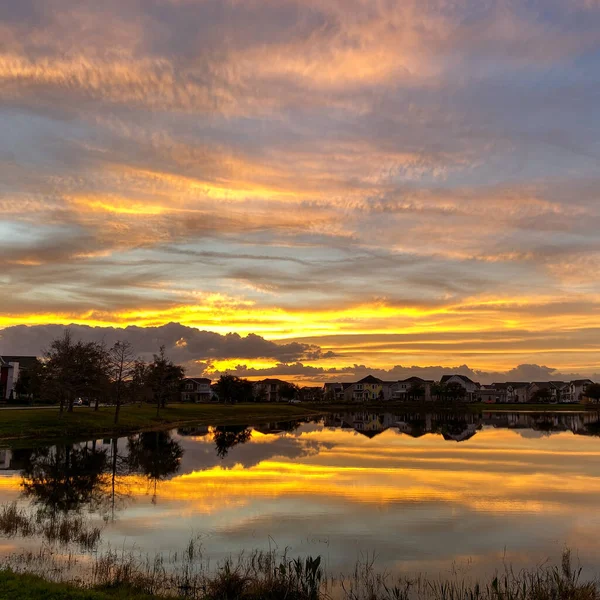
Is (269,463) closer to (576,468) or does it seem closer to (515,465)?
(515,465)

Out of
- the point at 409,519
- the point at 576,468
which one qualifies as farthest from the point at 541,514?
the point at 576,468

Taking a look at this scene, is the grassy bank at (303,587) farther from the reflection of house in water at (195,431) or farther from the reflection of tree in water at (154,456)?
the reflection of house in water at (195,431)

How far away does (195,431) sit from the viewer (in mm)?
80625

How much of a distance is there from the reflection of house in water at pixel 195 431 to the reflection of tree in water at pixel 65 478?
24.0m

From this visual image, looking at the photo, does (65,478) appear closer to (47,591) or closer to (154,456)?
(154,456)

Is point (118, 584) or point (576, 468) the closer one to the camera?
point (118, 584)

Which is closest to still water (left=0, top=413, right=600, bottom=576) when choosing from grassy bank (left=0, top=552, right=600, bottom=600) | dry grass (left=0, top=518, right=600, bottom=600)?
dry grass (left=0, top=518, right=600, bottom=600)

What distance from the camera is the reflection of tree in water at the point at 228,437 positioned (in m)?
58.8

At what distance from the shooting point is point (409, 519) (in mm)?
26938

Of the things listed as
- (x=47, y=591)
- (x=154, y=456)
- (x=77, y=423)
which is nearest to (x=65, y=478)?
(x=154, y=456)

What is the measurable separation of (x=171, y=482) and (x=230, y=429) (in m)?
49.2

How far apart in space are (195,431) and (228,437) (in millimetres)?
10196

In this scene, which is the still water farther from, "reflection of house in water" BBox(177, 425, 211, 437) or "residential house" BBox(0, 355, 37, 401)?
"residential house" BBox(0, 355, 37, 401)

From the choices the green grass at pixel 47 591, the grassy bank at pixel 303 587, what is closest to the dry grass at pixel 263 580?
the grassy bank at pixel 303 587
